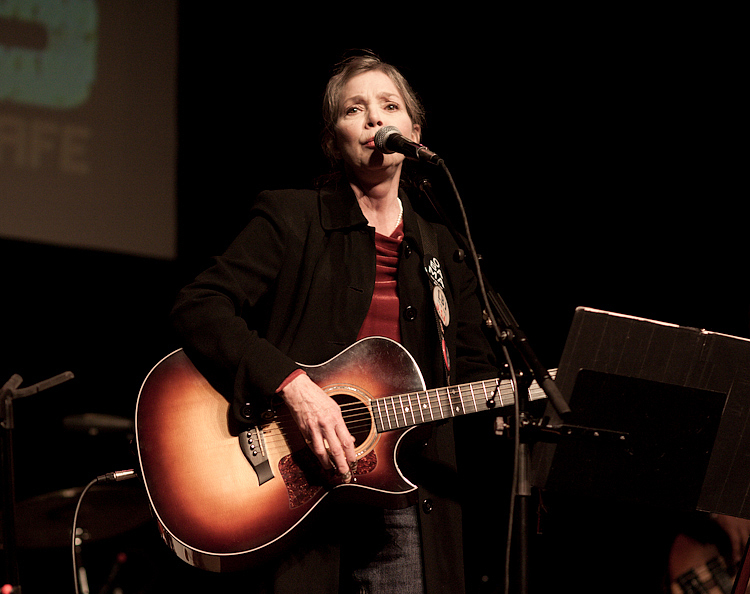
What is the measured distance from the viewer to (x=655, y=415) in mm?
1677

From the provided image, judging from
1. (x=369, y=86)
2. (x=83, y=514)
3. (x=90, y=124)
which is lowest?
(x=83, y=514)

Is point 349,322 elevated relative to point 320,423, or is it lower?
elevated

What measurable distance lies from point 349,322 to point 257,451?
1.45 ft

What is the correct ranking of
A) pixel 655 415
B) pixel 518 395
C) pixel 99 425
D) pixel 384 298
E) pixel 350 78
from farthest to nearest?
pixel 99 425, pixel 350 78, pixel 384 298, pixel 655 415, pixel 518 395

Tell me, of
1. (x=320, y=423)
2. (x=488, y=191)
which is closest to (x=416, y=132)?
(x=320, y=423)

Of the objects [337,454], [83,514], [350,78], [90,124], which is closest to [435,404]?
[337,454]

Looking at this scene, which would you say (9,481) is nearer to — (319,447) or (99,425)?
(99,425)

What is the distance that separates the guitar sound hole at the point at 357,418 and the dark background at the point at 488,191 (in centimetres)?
238

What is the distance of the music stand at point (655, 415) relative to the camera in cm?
163

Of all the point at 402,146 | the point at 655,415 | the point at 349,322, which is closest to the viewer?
the point at 655,415

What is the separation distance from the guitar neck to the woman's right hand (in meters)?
0.17

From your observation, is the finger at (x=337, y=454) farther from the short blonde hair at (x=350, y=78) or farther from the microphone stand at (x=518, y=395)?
the short blonde hair at (x=350, y=78)

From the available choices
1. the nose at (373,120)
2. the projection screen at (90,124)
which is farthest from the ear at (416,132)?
the projection screen at (90,124)

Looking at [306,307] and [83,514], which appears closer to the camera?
[306,307]
